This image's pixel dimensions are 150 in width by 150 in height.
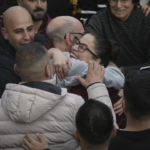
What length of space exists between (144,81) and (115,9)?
1922 millimetres

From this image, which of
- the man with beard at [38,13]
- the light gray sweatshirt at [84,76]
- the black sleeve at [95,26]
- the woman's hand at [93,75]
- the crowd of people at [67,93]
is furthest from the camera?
the man with beard at [38,13]

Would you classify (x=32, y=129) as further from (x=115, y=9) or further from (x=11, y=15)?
(x=115, y=9)

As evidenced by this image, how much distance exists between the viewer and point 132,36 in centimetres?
367

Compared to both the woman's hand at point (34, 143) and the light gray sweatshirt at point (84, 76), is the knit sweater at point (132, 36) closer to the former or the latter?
the light gray sweatshirt at point (84, 76)

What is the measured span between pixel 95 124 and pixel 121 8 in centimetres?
222

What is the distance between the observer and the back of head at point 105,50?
8.83 ft

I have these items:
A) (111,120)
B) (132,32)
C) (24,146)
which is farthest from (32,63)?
(132,32)

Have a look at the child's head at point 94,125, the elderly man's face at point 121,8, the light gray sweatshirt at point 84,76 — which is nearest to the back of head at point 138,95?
the child's head at point 94,125

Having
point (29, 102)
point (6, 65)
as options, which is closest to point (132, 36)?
point (6, 65)

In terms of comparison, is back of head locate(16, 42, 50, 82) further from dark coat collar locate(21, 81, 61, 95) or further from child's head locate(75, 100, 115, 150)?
child's head locate(75, 100, 115, 150)

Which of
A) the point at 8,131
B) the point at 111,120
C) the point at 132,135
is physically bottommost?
the point at 8,131

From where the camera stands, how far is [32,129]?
2.09m

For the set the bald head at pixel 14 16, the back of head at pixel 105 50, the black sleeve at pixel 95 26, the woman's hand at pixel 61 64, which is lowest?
the black sleeve at pixel 95 26

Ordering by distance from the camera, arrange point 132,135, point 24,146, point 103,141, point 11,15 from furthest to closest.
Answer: point 11,15
point 24,146
point 132,135
point 103,141
